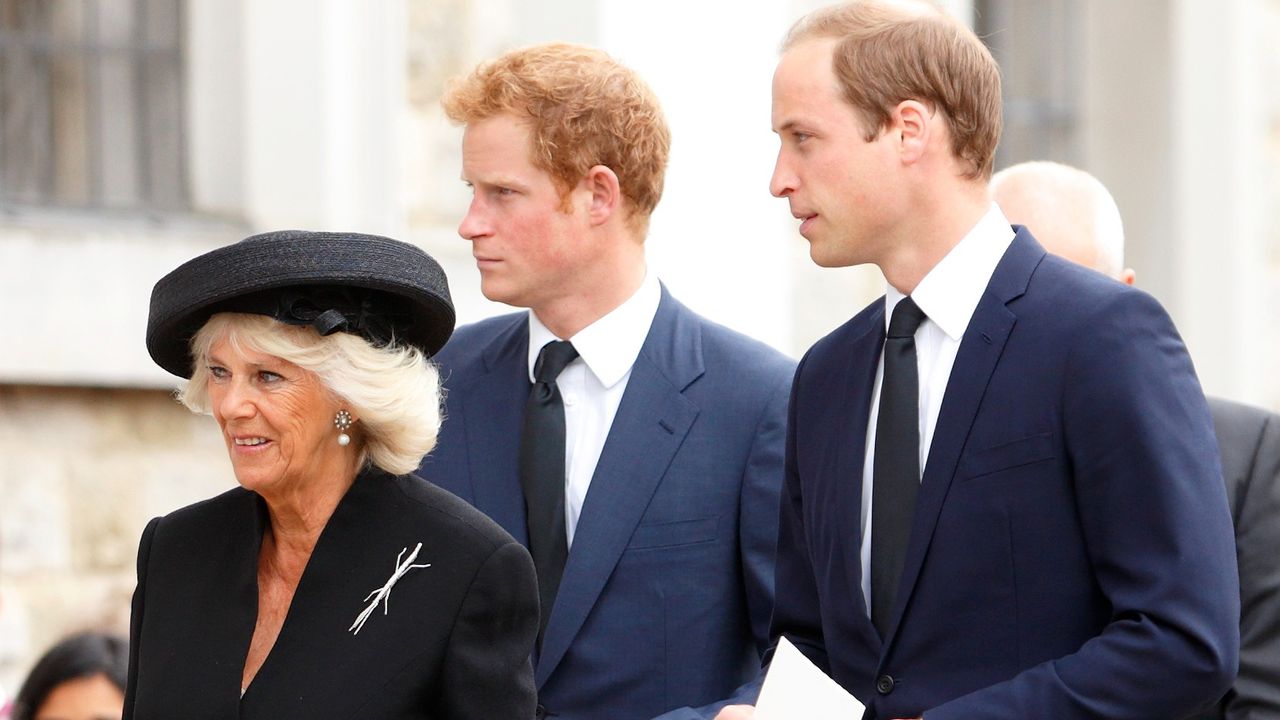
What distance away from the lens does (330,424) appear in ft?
10.5

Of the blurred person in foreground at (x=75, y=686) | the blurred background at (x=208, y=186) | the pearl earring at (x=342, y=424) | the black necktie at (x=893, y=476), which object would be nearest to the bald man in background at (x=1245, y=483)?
the black necktie at (x=893, y=476)

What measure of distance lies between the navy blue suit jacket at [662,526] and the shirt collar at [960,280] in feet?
2.64

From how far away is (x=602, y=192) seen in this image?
4039mm

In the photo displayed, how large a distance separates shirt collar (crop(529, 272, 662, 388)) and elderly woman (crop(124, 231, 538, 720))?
0.72 metres

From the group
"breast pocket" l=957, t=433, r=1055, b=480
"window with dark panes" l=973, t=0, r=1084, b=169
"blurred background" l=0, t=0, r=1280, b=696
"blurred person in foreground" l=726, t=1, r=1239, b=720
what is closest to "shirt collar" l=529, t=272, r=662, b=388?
"blurred person in foreground" l=726, t=1, r=1239, b=720

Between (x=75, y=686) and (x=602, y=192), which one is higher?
(x=602, y=192)

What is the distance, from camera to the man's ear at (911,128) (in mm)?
3150

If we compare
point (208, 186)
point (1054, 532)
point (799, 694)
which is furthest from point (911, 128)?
point (208, 186)

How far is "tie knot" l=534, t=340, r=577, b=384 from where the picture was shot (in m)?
3.97

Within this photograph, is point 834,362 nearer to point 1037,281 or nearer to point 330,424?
point 1037,281

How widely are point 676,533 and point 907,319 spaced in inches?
32.9

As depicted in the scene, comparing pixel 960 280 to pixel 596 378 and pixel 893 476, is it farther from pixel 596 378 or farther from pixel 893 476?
pixel 596 378

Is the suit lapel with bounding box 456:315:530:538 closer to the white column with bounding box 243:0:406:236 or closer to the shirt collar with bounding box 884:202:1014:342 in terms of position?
the shirt collar with bounding box 884:202:1014:342

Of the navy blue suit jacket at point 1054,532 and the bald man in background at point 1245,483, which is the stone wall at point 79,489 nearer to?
the bald man in background at point 1245,483
